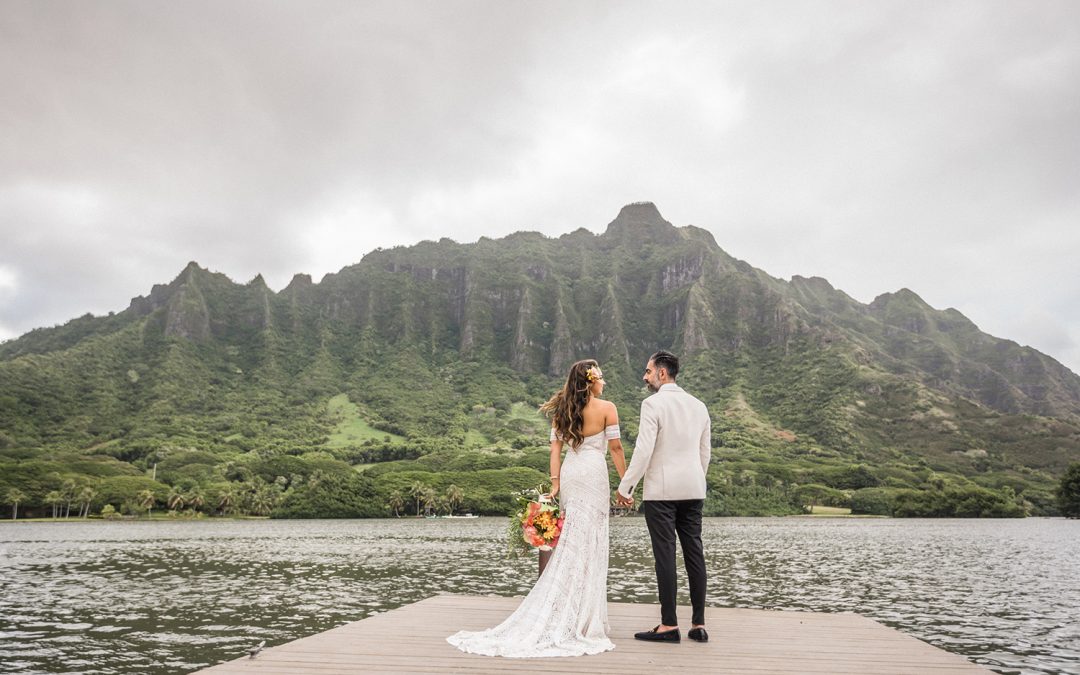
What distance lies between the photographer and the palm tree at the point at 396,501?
5207 inches

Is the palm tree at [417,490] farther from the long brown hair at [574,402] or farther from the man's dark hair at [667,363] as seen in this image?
the man's dark hair at [667,363]

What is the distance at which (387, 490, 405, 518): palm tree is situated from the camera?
132250mm

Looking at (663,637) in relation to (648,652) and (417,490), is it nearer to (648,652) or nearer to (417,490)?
(648,652)

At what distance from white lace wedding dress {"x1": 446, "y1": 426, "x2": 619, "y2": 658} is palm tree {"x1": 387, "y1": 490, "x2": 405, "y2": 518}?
5081 inches

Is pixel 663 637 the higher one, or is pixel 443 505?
pixel 663 637

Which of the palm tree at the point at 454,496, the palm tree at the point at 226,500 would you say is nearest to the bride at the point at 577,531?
the palm tree at the point at 226,500

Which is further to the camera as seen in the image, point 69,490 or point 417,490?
point 417,490

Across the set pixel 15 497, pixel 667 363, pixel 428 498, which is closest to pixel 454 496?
pixel 428 498

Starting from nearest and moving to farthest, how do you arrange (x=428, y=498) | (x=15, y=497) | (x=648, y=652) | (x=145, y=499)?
(x=648, y=652) → (x=15, y=497) → (x=145, y=499) → (x=428, y=498)

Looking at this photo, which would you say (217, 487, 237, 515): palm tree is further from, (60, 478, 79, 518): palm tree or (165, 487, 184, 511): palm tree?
(60, 478, 79, 518): palm tree

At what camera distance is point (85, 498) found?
11819 cm

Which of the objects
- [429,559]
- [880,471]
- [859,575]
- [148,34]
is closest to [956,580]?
[859,575]

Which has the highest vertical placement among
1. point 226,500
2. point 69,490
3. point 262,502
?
point 69,490

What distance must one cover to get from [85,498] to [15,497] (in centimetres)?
981
